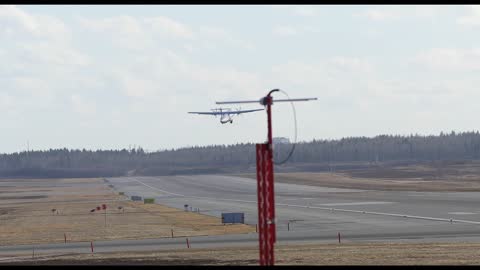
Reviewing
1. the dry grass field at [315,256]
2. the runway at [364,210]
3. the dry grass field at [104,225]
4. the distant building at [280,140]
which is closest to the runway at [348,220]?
the runway at [364,210]

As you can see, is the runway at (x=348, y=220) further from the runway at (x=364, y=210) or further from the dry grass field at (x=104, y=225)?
the dry grass field at (x=104, y=225)

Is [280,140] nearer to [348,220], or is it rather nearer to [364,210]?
[348,220]

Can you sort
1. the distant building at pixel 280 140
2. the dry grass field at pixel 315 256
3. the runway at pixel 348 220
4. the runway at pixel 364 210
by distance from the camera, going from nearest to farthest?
the distant building at pixel 280 140 < the dry grass field at pixel 315 256 < the runway at pixel 348 220 < the runway at pixel 364 210

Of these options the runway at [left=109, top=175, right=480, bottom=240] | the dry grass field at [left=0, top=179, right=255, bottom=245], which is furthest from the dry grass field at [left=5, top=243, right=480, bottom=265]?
the dry grass field at [left=0, top=179, right=255, bottom=245]

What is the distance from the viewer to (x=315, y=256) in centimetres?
4088

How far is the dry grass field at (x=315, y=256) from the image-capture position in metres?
38.0

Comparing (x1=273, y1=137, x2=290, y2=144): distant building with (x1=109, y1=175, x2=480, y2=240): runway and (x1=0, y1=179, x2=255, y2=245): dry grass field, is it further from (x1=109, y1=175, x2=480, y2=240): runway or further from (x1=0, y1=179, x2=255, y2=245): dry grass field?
(x1=0, y1=179, x2=255, y2=245): dry grass field

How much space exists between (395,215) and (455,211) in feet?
21.3

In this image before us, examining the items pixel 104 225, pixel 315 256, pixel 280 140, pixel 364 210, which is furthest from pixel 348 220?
pixel 280 140

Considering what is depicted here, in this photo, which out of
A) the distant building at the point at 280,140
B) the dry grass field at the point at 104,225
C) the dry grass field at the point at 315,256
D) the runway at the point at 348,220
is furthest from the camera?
the dry grass field at the point at 104,225

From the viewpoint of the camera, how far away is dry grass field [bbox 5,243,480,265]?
38.0 m

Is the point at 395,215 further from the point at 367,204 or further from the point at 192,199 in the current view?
the point at 192,199

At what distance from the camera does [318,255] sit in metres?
41.4
